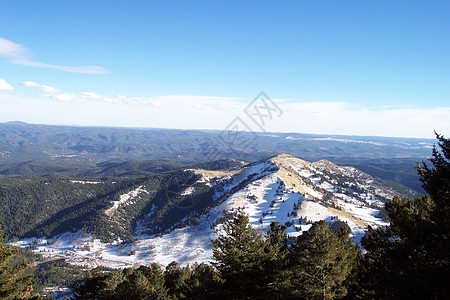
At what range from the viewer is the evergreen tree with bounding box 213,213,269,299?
21875mm

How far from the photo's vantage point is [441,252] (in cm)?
Answer: 1425

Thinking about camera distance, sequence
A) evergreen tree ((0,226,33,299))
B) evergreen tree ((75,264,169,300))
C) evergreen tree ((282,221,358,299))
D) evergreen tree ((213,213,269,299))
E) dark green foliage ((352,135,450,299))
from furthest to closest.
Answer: evergreen tree ((75,264,169,300)) < evergreen tree ((213,213,269,299)) < evergreen tree ((282,221,358,299)) < evergreen tree ((0,226,33,299)) < dark green foliage ((352,135,450,299))

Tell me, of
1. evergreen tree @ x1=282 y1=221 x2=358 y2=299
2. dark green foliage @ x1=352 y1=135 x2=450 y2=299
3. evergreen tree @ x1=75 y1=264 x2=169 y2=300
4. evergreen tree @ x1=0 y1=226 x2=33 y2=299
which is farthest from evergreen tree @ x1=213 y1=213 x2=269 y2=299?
evergreen tree @ x1=75 y1=264 x2=169 y2=300

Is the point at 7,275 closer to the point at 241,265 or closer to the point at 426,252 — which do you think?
the point at 241,265

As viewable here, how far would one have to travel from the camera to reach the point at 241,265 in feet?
71.4

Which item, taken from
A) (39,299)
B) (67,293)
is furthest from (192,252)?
(39,299)

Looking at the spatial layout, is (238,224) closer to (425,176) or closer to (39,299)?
(425,176)

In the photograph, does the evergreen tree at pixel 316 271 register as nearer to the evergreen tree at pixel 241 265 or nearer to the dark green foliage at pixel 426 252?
the evergreen tree at pixel 241 265

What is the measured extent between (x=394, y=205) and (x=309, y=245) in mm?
8400

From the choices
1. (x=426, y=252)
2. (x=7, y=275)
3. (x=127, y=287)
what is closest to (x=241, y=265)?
(x=426, y=252)

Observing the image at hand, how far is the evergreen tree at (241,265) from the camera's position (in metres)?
21.9

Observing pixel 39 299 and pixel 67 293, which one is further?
pixel 67 293

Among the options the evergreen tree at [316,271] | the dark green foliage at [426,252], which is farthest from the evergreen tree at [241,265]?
the dark green foliage at [426,252]

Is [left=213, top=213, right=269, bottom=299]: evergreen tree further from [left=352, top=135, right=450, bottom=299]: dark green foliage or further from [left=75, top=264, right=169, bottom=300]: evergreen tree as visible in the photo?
[left=75, top=264, right=169, bottom=300]: evergreen tree
